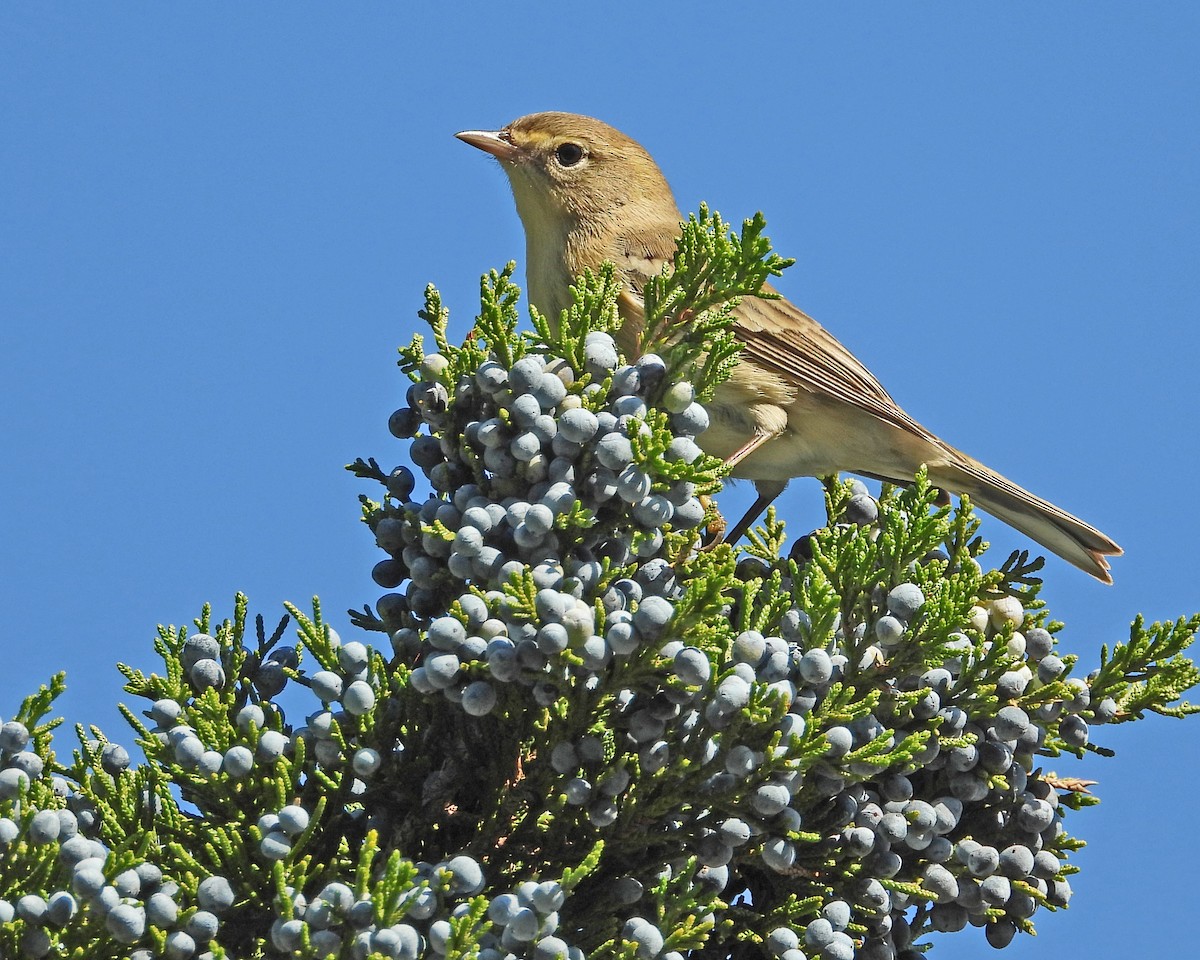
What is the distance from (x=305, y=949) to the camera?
105 inches

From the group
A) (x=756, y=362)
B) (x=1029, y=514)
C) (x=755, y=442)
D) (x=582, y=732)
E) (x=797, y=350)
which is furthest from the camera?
(x=1029, y=514)

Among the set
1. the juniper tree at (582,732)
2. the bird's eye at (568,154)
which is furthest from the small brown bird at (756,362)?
the juniper tree at (582,732)

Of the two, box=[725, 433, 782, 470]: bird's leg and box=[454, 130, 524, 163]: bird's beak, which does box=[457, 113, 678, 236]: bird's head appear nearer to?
box=[454, 130, 524, 163]: bird's beak

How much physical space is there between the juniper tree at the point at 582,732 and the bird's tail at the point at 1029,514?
2.19 meters

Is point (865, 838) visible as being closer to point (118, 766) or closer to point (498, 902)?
point (498, 902)

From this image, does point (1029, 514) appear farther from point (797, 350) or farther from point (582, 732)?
point (582, 732)

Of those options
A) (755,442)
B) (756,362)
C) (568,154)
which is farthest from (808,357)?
(568,154)

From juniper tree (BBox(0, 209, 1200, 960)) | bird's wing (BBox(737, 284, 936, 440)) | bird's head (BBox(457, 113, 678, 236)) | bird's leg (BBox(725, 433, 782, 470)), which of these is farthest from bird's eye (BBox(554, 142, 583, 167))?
juniper tree (BBox(0, 209, 1200, 960))

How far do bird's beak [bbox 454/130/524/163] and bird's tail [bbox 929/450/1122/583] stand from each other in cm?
251

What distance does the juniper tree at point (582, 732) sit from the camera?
290 centimetres

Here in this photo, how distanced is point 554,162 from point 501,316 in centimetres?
329

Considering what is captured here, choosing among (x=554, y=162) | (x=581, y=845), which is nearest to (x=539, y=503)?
(x=581, y=845)

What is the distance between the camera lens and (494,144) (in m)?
6.60

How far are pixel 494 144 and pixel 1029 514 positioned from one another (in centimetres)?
310
